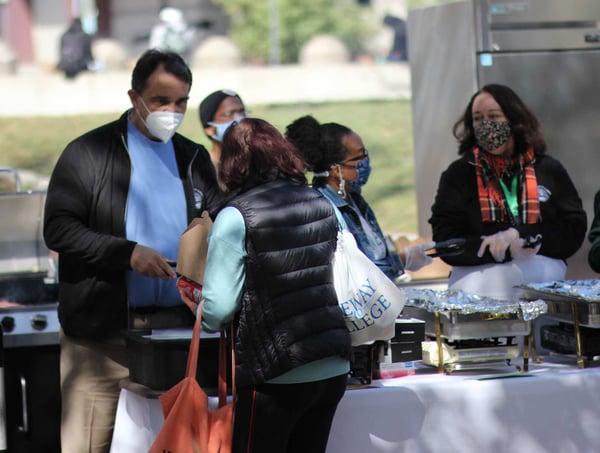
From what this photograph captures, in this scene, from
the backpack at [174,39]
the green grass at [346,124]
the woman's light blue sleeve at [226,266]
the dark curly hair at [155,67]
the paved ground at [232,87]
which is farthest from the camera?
the backpack at [174,39]

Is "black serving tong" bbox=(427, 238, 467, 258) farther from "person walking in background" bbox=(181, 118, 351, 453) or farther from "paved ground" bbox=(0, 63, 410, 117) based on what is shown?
"paved ground" bbox=(0, 63, 410, 117)

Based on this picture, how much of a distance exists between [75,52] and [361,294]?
81.3 feet

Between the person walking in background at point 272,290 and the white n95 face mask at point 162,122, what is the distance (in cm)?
69

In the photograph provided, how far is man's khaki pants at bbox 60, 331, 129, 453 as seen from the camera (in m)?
3.95

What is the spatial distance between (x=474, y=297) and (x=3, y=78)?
2457cm

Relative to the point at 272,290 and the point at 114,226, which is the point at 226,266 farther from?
the point at 114,226

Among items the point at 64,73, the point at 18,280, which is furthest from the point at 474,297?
the point at 64,73

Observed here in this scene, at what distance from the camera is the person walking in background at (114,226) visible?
3.83 metres

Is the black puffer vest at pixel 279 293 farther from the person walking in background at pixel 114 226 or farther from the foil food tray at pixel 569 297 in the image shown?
the foil food tray at pixel 569 297

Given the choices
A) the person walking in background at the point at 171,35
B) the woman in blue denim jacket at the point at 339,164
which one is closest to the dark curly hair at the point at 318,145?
the woman in blue denim jacket at the point at 339,164

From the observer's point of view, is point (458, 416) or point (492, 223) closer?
point (458, 416)

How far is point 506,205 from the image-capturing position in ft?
15.3

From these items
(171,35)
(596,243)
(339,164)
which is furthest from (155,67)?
(171,35)

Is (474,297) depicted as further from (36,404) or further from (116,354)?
(36,404)
